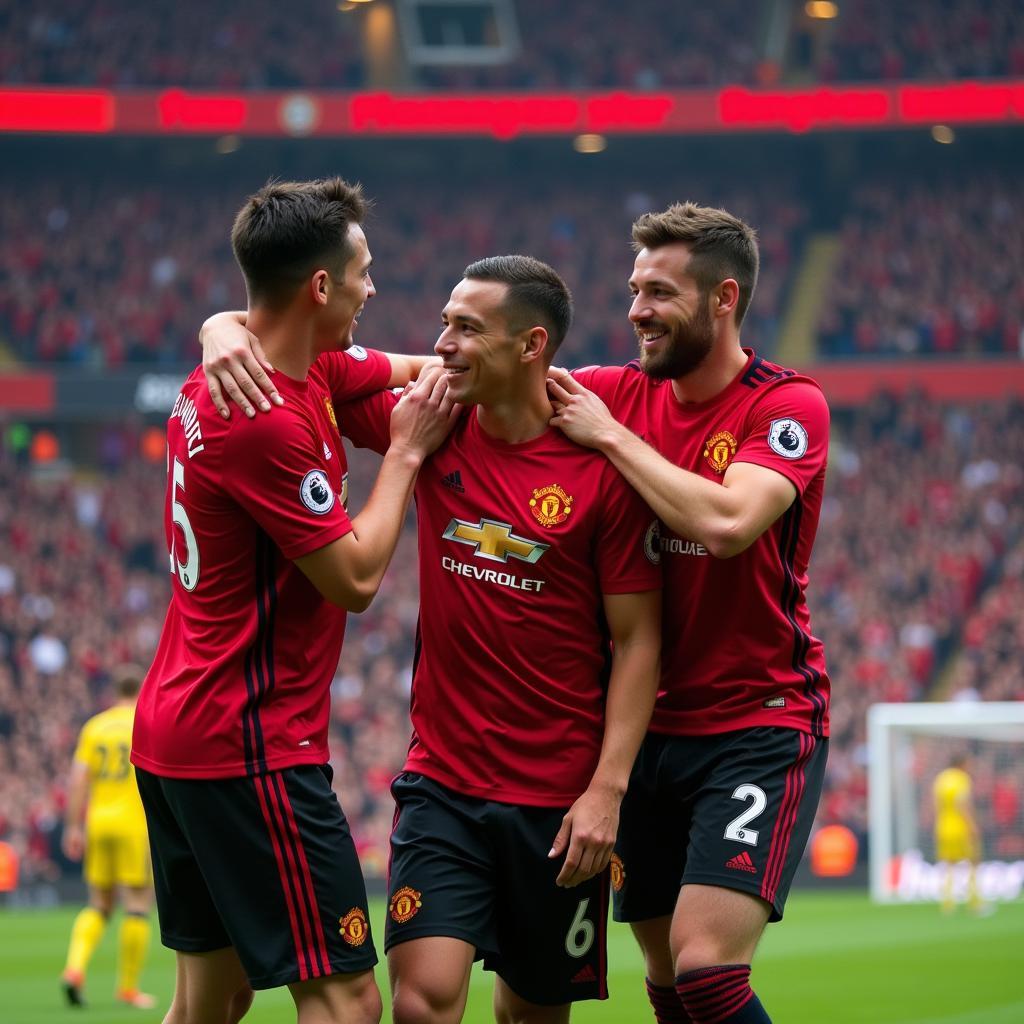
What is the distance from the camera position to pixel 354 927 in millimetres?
4391

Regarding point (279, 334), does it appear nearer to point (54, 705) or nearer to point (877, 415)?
point (54, 705)

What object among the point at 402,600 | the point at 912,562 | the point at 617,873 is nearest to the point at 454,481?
the point at 617,873

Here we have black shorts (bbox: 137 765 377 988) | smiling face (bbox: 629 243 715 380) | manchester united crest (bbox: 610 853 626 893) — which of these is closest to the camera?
black shorts (bbox: 137 765 377 988)

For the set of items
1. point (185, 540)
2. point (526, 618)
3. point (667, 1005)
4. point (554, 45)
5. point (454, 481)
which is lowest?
point (667, 1005)

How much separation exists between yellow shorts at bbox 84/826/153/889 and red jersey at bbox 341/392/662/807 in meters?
7.73

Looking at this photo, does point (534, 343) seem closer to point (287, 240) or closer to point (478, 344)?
point (478, 344)

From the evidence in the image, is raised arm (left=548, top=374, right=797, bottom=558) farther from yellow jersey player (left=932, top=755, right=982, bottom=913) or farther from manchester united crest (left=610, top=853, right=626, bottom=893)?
yellow jersey player (left=932, top=755, right=982, bottom=913)

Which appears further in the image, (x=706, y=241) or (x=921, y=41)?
(x=921, y=41)

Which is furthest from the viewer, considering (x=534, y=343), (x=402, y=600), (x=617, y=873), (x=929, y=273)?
(x=929, y=273)

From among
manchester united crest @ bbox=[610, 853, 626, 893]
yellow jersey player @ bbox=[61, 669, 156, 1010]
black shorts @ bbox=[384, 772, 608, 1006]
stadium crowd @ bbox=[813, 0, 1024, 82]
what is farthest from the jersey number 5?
stadium crowd @ bbox=[813, 0, 1024, 82]

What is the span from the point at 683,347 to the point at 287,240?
1325 millimetres

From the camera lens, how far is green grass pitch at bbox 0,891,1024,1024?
1034 cm

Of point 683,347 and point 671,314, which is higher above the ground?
point 671,314

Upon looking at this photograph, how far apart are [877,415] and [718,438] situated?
2781 cm
